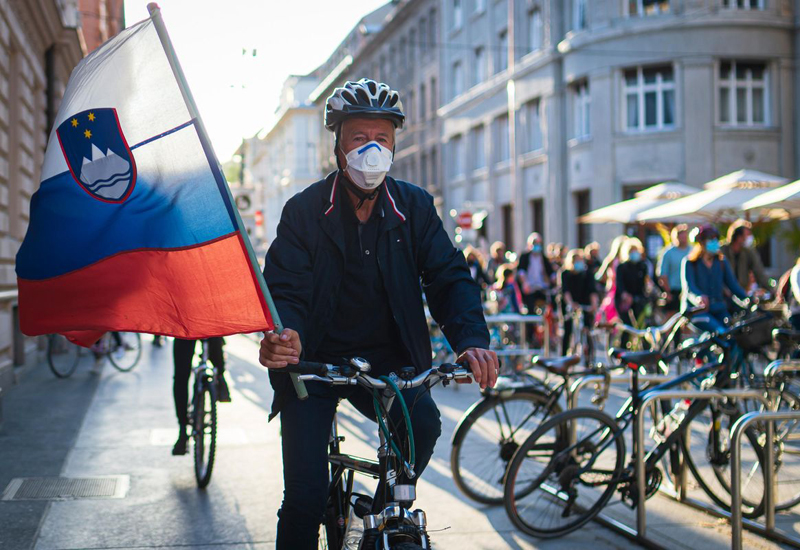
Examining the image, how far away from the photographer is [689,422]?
572 centimetres

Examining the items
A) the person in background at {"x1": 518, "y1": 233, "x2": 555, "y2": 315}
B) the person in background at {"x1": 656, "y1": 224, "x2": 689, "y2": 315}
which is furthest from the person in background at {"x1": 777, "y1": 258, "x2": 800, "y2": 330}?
the person in background at {"x1": 518, "y1": 233, "x2": 555, "y2": 315}

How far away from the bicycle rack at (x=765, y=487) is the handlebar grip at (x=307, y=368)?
8.67ft

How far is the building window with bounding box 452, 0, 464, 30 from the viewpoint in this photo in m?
42.1

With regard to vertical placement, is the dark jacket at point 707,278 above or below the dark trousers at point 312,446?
above

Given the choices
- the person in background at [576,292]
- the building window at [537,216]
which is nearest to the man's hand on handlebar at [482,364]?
the person in background at [576,292]

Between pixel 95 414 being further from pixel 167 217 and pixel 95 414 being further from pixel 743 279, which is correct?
pixel 743 279

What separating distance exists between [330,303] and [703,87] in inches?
1080

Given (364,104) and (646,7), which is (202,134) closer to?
(364,104)

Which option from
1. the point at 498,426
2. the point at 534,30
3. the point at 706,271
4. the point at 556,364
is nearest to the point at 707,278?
the point at 706,271

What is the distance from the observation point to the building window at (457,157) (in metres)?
43.1

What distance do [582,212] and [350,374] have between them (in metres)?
29.2

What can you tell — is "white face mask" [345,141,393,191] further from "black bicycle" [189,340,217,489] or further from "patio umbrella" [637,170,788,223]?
"patio umbrella" [637,170,788,223]

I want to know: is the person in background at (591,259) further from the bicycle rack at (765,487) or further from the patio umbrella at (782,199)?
the bicycle rack at (765,487)

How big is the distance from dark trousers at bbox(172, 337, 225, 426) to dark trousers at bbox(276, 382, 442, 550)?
3347mm
